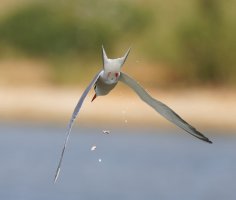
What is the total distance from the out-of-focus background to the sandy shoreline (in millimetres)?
25

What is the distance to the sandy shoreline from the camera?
69.3ft

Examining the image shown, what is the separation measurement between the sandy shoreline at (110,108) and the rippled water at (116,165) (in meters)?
0.84

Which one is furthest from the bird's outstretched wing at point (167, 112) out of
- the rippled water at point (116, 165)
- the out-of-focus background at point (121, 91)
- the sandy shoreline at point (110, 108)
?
the sandy shoreline at point (110, 108)

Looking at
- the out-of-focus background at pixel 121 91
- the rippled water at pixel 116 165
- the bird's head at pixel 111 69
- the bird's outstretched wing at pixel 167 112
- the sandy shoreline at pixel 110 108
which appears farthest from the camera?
the sandy shoreline at pixel 110 108

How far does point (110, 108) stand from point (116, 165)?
222 inches

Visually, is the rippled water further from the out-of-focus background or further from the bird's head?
the bird's head

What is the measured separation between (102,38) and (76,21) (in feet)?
3.89

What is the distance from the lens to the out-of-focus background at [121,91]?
15602 millimetres

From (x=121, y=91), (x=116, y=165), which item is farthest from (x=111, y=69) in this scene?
(x=121, y=91)

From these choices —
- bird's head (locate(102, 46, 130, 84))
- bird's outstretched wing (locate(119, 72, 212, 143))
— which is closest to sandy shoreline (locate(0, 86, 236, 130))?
bird's outstretched wing (locate(119, 72, 212, 143))

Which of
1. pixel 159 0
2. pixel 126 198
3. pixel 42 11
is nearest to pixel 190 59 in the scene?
pixel 159 0

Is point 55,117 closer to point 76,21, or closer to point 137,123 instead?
point 137,123

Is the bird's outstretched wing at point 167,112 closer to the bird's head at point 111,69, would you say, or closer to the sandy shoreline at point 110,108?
the bird's head at point 111,69

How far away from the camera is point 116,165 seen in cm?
1600
